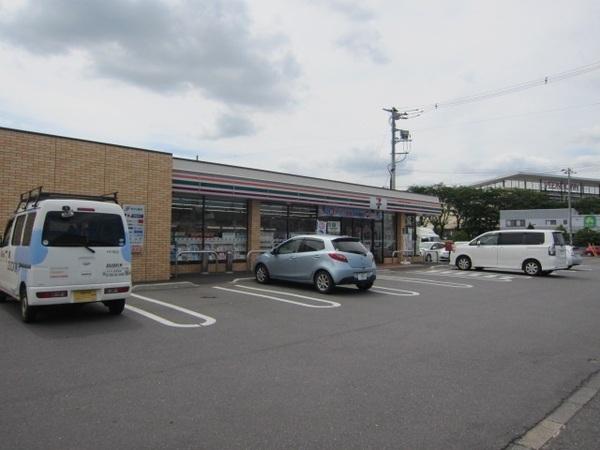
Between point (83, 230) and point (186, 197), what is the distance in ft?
27.9

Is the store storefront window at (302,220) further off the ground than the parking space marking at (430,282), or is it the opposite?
the store storefront window at (302,220)

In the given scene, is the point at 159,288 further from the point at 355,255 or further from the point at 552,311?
the point at 552,311

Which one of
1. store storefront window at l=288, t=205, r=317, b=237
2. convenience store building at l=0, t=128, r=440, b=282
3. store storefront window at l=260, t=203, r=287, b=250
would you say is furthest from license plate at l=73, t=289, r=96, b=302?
store storefront window at l=288, t=205, r=317, b=237

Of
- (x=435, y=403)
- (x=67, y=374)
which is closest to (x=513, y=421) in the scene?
(x=435, y=403)

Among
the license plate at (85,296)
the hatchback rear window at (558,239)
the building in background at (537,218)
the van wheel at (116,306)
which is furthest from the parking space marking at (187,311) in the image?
the building in background at (537,218)

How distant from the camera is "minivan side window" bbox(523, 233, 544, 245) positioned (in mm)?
19066

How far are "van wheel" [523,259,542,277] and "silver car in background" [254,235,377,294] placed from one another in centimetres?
973

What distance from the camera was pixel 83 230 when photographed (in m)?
8.07

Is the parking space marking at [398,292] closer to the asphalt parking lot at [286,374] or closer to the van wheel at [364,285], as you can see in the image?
the van wheel at [364,285]

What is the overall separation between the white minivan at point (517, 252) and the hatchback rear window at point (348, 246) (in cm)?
948

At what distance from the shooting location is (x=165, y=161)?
48.3ft

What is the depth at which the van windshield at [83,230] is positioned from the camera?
7.78 m

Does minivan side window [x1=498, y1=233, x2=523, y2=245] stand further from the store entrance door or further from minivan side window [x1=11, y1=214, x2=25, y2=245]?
minivan side window [x1=11, y1=214, x2=25, y2=245]

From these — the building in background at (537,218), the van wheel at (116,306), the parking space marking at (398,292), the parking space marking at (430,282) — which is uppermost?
the building in background at (537,218)
